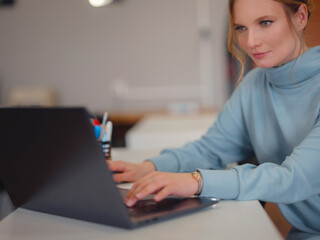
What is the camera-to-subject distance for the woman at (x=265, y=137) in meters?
0.88

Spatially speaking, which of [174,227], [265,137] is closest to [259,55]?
[265,137]

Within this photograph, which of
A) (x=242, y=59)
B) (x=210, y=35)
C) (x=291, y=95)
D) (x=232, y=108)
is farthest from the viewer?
(x=210, y=35)

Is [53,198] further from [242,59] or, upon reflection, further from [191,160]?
[242,59]

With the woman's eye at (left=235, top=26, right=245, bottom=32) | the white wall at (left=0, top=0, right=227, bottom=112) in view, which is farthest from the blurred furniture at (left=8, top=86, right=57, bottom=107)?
the woman's eye at (left=235, top=26, right=245, bottom=32)

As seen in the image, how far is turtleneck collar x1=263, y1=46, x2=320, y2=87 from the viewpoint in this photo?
3.43ft

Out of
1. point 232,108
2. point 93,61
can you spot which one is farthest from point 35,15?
point 232,108

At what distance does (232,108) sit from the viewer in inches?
52.3

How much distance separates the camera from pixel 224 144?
1.33 metres

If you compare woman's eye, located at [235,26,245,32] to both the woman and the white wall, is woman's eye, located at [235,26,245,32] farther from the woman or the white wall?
the white wall

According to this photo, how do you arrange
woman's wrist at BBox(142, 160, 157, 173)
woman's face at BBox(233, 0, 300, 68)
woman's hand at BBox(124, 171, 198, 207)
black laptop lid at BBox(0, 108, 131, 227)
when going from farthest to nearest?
woman's wrist at BBox(142, 160, 157, 173), woman's face at BBox(233, 0, 300, 68), woman's hand at BBox(124, 171, 198, 207), black laptop lid at BBox(0, 108, 131, 227)

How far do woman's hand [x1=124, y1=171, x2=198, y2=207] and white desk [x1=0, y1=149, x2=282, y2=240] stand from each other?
0.05 m

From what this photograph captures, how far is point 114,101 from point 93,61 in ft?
1.48

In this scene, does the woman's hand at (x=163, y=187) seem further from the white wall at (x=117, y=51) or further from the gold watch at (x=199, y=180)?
the white wall at (x=117, y=51)

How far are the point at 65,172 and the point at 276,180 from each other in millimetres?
406
